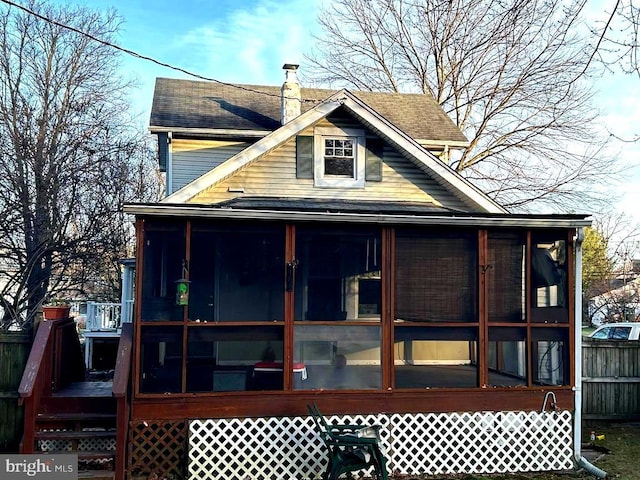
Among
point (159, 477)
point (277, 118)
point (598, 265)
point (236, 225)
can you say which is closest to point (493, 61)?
point (277, 118)

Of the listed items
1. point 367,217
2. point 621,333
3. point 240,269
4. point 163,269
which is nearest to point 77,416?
point 163,269

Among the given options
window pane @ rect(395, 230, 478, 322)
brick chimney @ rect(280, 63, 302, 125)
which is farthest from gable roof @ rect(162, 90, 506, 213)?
window pane @ rect(395, 230, 478, 322)

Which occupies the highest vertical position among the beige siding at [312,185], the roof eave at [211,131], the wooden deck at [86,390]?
the roof eave at [211,131]

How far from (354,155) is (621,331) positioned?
30.2ft

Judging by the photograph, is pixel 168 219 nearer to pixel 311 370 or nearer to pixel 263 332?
pixel 263 332

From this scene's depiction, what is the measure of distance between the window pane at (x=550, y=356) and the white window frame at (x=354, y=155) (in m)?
4.72

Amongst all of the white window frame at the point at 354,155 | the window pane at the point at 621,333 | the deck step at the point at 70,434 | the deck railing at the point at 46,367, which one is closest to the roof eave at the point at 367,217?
the deck railing at the point at 46,367

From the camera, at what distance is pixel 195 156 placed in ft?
41.7

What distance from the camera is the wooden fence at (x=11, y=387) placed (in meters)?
8.20

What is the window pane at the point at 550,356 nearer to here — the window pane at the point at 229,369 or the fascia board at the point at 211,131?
the window pane at the point at 229,369

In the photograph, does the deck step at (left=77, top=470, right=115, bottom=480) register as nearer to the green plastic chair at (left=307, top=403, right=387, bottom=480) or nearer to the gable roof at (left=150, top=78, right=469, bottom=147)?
the green plastic chair at (left=307, top=403, right=387, bottom=480)

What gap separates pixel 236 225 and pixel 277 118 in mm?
6462

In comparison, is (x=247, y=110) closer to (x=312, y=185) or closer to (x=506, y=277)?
(x=312, y=185)

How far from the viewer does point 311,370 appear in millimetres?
8000
